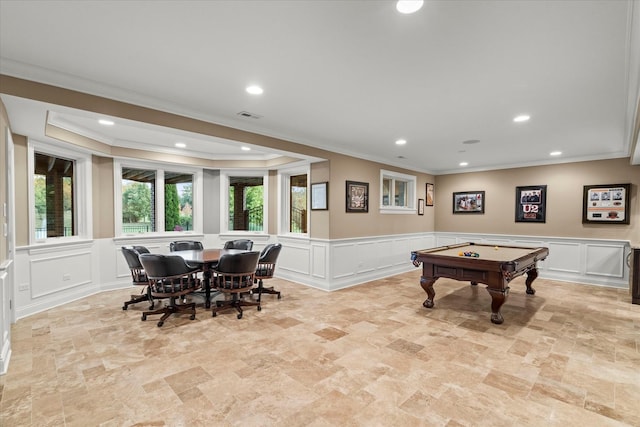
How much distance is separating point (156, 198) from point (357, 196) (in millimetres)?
4147

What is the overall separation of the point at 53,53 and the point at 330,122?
2.90 metres

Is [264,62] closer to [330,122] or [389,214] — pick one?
[330,122]

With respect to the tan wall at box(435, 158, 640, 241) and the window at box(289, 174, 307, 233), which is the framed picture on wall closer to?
the tan wall at box(435, 158, 640, 241)

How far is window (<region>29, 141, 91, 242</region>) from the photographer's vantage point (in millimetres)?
4402

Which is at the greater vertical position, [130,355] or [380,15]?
[380,15]

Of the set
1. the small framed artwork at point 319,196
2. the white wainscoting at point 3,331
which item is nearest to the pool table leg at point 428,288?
the small framed artwork at point 319,196

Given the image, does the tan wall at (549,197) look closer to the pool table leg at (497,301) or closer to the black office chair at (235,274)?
the pool table leg at (497,301)

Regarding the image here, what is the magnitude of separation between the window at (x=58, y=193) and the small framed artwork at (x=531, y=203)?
8957 mm

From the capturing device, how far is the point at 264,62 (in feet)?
8.27

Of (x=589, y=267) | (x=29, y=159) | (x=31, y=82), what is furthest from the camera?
(x=589, y=267)

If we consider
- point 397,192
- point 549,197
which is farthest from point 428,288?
point 549,197

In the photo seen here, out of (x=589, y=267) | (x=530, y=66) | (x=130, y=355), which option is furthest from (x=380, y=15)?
(x=589, y=267)

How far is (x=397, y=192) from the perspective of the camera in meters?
7.76

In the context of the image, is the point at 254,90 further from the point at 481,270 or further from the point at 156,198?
the point at 156,198
